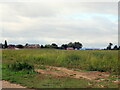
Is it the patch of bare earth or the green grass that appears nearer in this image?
the green grass

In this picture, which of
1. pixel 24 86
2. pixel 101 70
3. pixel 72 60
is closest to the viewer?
pixel 24 86

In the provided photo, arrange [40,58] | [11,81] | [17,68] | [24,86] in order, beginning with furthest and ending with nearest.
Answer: [40,58]
[17,68]
[11,81]
[24,86]

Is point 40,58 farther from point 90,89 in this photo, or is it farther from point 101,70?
point 90,89

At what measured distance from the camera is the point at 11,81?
8719mm

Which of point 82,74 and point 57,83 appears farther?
point 82,74

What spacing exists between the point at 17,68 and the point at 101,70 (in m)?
5.05

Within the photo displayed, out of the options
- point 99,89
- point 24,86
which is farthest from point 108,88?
point 24,86

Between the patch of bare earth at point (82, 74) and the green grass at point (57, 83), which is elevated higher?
the green grass at point (57, 83)

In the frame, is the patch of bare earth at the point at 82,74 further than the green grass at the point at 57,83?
Yes

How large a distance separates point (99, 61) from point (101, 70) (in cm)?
274

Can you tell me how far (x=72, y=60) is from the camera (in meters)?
18.3

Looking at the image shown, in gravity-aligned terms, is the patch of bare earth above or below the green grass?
below

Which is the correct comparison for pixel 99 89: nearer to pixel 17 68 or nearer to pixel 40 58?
pixel 17 68

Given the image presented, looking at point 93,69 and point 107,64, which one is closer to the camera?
point 93,69
